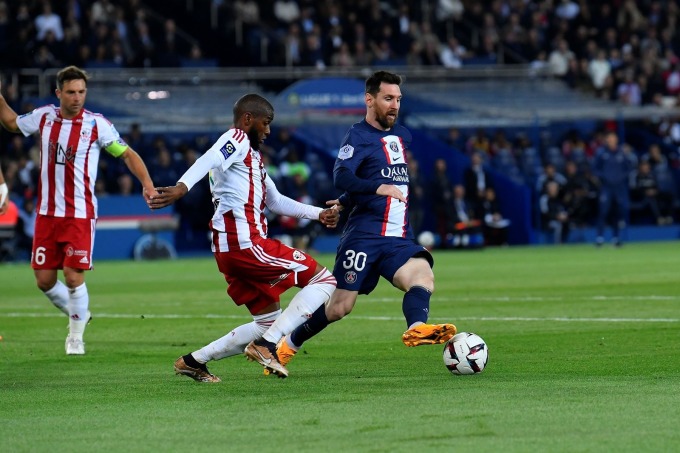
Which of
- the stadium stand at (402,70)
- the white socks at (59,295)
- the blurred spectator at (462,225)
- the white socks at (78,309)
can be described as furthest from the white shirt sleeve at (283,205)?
the blurred spectator at (462,225)

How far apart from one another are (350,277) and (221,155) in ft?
4.72

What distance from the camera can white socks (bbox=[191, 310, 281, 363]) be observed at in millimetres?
8953

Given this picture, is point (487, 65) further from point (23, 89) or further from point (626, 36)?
point (23, 89)

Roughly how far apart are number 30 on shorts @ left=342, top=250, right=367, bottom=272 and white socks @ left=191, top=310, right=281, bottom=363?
0.72 meters

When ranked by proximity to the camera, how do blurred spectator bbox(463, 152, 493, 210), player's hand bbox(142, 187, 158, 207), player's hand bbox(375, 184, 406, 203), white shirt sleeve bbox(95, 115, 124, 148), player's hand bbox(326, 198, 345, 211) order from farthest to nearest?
blurred spectator bbox(463, 152, 493, 210)
white shirt sleeve bbox(95, 115, 124, 148)
player's hand bbox(375, 184, 406, 203)
player's hand bbox(326, 198, 345, 211)
player's hand bbox(142, 187, 158, 207)

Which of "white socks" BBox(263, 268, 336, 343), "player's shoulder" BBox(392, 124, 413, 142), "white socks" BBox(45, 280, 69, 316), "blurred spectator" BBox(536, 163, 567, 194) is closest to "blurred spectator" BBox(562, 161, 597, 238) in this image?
"blurred spectator" BBox(536, 163, 567, 194)

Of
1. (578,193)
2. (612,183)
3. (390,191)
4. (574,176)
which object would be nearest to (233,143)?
(390,191)

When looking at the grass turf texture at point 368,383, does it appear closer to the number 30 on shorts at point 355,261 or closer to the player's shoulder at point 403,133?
the number 30 on shorts at point 355,261

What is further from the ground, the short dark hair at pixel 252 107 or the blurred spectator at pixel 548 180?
the short dark hair at pixel 252 107

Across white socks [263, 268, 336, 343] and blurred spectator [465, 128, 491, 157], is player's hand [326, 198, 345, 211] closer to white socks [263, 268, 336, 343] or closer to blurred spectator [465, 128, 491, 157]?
white socks [263, 268, 336, 343]

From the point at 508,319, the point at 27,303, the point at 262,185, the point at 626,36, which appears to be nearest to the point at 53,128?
the point at 262,185

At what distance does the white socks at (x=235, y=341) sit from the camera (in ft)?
29.4

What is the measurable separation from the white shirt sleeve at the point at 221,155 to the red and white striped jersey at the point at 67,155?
8.86ft

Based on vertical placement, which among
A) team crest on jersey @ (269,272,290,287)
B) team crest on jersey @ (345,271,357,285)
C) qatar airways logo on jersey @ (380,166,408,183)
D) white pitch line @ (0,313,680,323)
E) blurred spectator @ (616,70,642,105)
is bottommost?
white pitch line @ (0,313,680,323)
